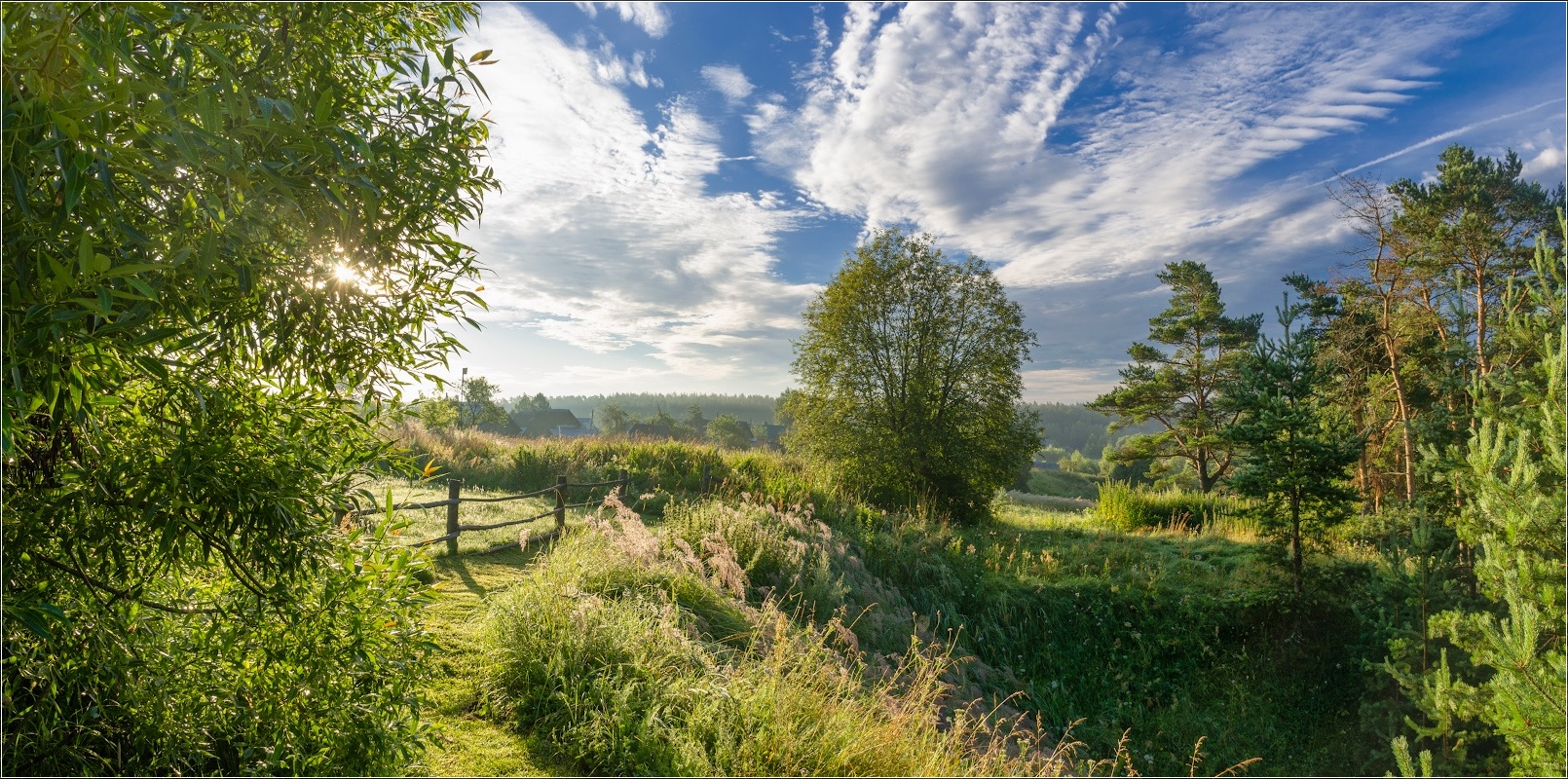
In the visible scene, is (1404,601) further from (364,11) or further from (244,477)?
(364,11)

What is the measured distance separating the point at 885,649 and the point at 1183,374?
74.0 feet

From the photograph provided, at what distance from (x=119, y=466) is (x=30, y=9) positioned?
1.57 m

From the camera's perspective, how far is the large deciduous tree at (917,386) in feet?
49.9

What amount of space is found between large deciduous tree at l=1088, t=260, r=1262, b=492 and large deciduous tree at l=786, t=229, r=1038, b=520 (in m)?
11.4

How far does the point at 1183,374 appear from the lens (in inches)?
955

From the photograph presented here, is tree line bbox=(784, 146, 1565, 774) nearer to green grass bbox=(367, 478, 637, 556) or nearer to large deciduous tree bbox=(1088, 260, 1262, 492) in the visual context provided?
large deciduous tree bbox=(1088, 260, 1262, 492)

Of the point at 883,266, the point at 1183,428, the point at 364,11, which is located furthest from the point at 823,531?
the point at 1183,428

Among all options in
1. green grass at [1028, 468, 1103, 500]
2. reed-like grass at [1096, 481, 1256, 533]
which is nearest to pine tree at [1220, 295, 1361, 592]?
reed-like grass at [1096, 481, 1256, 533]

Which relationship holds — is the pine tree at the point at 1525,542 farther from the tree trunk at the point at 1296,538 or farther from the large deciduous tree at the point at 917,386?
the large deciduous tree at the point at 917,386

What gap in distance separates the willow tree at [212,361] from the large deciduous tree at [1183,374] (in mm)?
25622

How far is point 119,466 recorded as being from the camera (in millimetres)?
2361

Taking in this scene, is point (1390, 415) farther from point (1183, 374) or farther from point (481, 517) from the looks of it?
point (481, 517)

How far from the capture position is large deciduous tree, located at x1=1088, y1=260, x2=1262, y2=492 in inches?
930

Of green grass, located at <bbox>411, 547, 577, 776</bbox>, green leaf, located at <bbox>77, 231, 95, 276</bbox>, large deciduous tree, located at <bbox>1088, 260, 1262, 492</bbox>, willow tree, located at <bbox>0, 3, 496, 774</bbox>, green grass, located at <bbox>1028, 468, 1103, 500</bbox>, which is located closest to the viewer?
green leaf, located at <bbox>77, 231, 95, 276</bbox>
